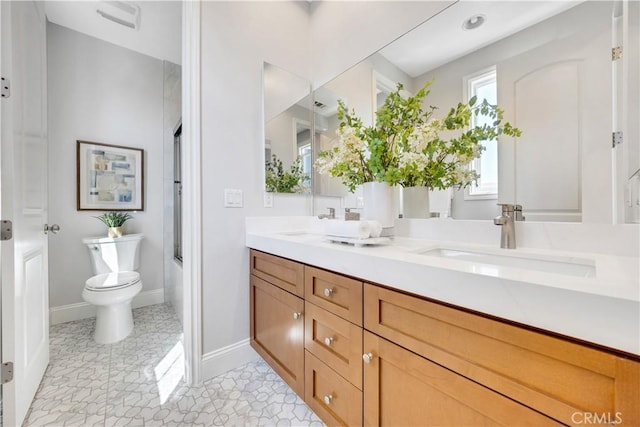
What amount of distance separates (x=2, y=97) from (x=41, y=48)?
29.4 inches

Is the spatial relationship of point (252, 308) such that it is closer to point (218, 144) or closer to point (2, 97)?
point (218, 144)

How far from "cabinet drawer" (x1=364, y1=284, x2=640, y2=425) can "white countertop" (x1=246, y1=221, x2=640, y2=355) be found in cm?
3

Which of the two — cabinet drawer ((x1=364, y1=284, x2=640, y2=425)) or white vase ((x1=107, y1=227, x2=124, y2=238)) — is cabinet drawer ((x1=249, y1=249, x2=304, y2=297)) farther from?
white vase ((x1=107, y1=227, x2=124, y2=238))

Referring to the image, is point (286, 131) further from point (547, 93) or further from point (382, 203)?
point (547, 93)

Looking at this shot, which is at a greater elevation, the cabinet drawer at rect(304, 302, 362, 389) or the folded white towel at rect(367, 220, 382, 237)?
the folded white towel at rect(367, 220, 382, 237)

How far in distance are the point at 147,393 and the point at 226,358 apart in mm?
406

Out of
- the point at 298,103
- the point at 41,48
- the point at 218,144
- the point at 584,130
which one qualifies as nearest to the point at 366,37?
the point at 298,103

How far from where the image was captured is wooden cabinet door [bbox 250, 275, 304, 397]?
1.16 meters

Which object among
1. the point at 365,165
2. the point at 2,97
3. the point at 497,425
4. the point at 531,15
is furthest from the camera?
the point at 365,165

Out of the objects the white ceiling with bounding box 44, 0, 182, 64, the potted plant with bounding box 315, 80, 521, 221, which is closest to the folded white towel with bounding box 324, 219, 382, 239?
the potted plant with bounding box 315, 80, 521, 221

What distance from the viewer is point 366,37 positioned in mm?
1576

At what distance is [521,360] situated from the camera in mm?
532

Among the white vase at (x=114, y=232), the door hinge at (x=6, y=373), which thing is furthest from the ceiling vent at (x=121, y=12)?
the door hinge at (x=6, y=373)

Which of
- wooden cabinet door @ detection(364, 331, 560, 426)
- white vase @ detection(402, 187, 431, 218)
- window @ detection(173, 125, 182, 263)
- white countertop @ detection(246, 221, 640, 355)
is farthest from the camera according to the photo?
window @ detection(173, 125, 182, 263)
